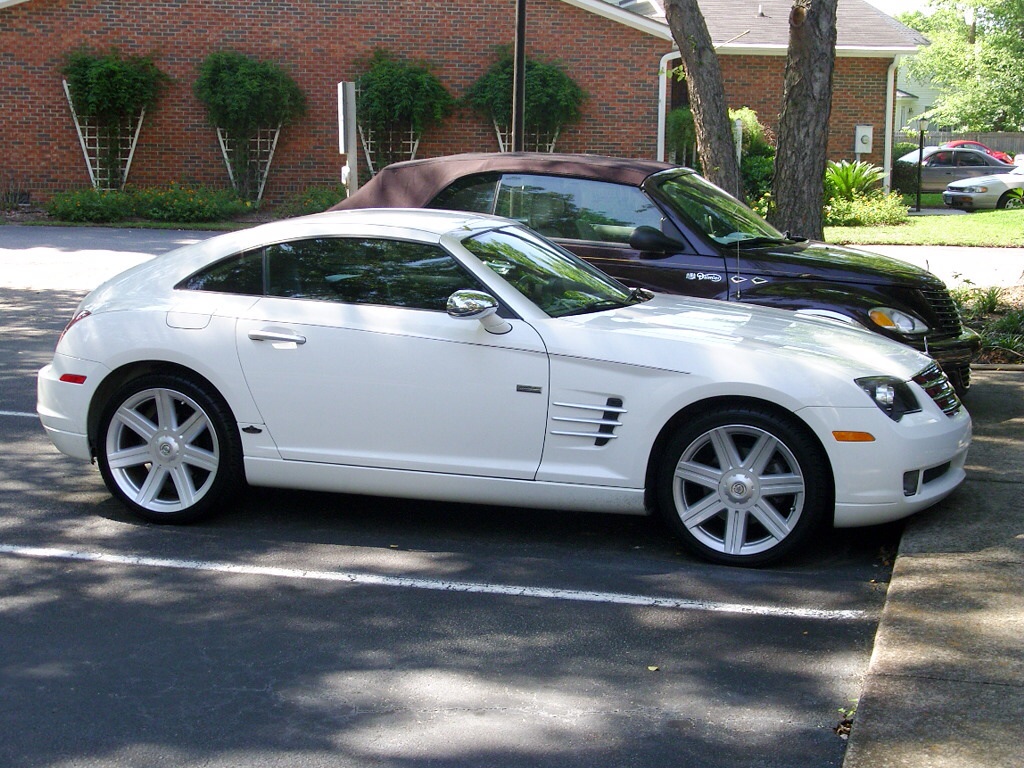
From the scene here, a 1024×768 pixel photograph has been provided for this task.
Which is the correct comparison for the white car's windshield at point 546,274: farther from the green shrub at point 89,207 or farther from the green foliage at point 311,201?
the green shrub at point 89,207

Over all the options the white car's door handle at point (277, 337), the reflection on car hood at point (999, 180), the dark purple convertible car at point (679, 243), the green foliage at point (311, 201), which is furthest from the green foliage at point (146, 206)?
the white car's door handle at point (277, 337)

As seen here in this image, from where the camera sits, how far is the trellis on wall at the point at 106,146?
1057 inches

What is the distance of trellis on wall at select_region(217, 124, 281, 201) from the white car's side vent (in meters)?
22.5

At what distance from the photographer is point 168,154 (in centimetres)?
2722

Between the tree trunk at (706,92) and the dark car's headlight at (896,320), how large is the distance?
160 inches

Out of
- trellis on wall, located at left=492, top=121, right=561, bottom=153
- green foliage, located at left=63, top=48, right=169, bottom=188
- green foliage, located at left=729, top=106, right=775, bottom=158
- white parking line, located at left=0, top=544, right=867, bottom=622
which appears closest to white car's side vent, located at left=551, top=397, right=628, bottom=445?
white parking line, located at left=0, top=544, right=867, bottom=622

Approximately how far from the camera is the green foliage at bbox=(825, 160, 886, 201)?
25.7m

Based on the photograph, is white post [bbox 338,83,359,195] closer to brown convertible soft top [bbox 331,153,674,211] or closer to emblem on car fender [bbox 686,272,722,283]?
brown convertible soft top [bbox 331,153,674,211]

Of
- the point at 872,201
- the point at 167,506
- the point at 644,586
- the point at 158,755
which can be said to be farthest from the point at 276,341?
the point at 872,201

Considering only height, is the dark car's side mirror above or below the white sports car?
above

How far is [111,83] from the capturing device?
26.0 metres

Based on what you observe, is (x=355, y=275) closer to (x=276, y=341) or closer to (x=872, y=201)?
(x=276, y=341)

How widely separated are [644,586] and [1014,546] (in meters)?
1.71

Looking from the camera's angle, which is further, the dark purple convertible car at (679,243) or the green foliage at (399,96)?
the green foliage at (399,96)
